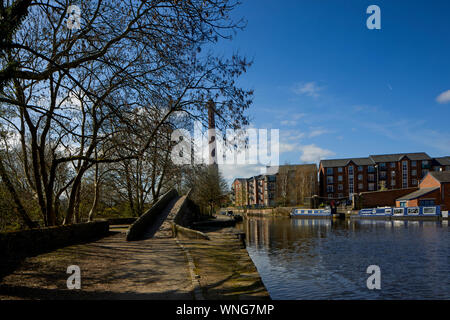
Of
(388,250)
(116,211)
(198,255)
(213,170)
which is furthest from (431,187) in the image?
(198,255)

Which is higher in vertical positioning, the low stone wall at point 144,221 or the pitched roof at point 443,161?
the pitched roof at point 443,161

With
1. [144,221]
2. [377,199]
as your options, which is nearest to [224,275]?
[144,221]

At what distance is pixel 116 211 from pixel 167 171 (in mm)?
27185

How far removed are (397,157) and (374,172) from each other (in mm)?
7062

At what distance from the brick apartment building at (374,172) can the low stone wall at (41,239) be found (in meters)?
77.6

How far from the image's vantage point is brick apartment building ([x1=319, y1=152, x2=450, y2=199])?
3328 inches

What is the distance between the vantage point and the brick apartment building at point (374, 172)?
84.5 meters

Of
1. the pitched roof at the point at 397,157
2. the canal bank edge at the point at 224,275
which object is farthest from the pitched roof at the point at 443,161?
the canal bank edge at the point at 224,275

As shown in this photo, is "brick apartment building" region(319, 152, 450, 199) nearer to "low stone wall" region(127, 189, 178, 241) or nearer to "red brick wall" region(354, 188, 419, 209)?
"red brick wall" region(354, 188, 419, 209)

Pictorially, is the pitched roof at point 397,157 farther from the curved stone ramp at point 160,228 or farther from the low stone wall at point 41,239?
the low stone wall at point 41,239

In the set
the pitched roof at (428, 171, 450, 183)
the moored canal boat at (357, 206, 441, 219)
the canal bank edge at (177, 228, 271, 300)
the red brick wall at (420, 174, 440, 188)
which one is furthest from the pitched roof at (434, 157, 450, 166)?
the canal bank edge at (177, 228, 271, 300)

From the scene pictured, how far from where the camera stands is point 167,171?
39.4 feet

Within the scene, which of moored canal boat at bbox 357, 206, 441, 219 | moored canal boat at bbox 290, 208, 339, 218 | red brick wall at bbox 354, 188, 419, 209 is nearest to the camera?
moored canal boat at bbox 357, 206, 441, 219

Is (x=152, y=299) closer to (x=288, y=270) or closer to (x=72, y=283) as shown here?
(x=72, y=283)
